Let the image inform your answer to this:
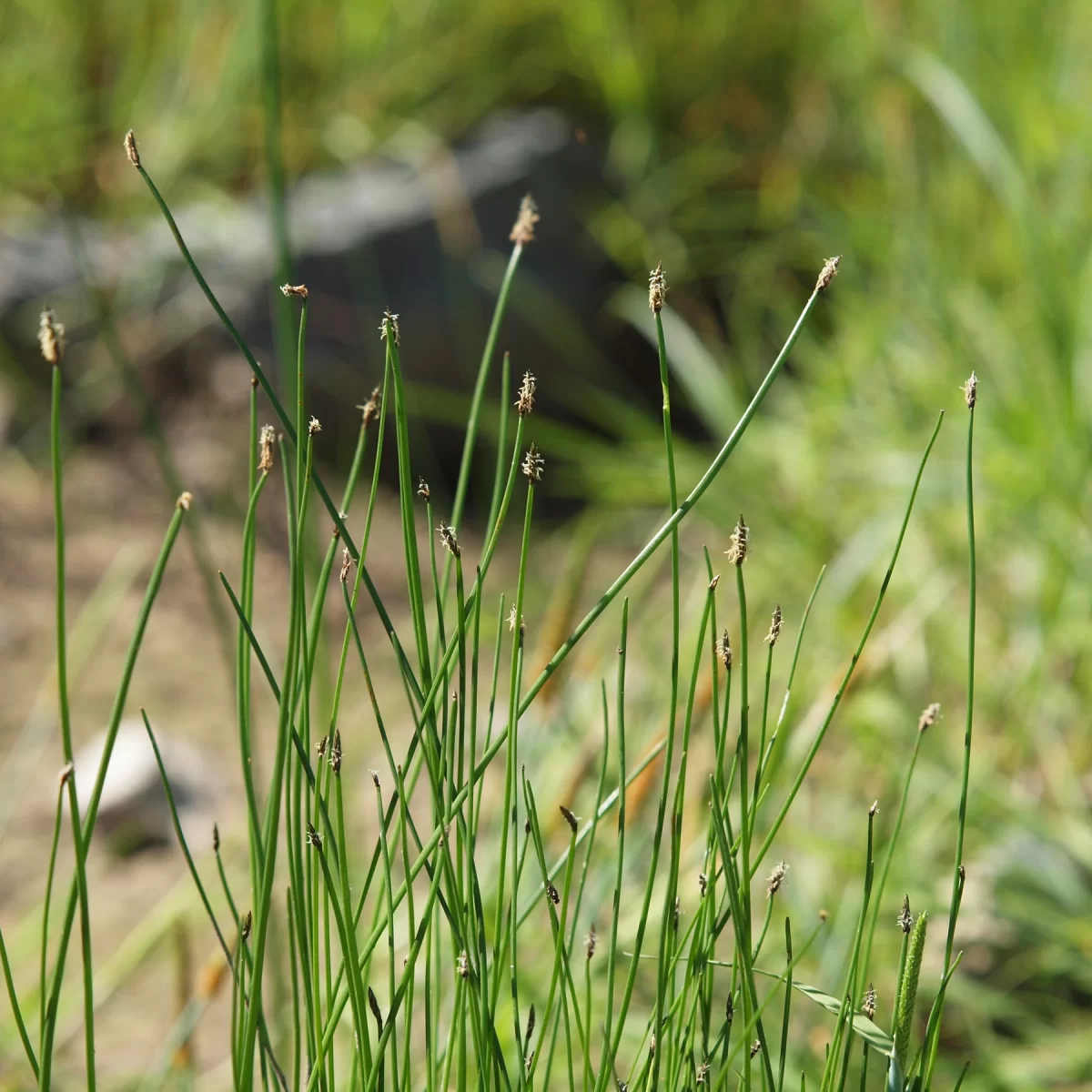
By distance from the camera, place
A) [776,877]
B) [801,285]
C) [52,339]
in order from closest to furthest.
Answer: [52,339] < [776,877] < [801,285]

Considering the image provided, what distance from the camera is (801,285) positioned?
9.63 feet

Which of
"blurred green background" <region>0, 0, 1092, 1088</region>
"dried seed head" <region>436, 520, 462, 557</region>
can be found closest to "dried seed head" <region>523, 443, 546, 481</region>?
"dried seed head" <region>436, 520, 462, 557</region>

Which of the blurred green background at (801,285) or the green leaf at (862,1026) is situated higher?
the blurred green background at (801,285)

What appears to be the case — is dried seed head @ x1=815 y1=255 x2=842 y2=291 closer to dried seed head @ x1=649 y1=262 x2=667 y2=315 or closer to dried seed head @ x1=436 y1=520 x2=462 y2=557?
dried seed head @ x1=649 y1=262 x2=667 y2=315

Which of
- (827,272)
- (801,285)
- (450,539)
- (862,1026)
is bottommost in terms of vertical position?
(862,1026)

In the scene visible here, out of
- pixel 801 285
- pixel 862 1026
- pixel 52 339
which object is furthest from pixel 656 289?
pixel 801 285

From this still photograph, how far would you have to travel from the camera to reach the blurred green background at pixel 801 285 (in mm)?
1539

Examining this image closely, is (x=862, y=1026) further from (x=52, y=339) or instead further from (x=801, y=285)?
(x=801, y=285)

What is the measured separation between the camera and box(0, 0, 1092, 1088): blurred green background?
→ 154 cm

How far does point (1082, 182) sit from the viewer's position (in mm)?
2076

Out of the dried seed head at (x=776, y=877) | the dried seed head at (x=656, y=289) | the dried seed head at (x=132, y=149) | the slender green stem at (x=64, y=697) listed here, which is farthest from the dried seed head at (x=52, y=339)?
the dried seed head at (x=776, y=877)

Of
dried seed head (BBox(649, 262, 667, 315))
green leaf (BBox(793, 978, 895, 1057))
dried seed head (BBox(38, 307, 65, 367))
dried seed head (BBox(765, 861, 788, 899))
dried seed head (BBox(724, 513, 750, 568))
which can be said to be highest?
dried seed head (BBox(649, 262, 667, 315))

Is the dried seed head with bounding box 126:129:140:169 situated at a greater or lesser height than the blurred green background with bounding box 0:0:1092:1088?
lesser

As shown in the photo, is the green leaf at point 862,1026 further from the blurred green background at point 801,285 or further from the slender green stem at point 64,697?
the blurred green background at point 801,285
